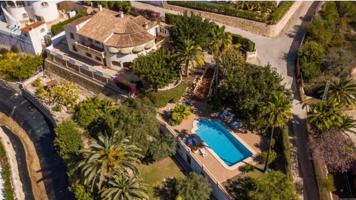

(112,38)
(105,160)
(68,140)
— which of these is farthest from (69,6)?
(105,160)

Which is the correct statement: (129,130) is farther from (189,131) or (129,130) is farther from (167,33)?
(167,33)

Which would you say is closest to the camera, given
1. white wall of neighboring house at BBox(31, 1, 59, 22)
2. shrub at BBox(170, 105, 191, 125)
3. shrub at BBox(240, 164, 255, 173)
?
shrub at BBox(240, 164, 255, 173)

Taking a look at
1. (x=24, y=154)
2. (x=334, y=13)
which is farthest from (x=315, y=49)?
(x=24, y=154)

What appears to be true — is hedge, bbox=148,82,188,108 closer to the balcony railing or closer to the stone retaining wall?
the balcony railing

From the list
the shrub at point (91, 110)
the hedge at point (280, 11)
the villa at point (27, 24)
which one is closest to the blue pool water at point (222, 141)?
the shrub at point (91, 110)

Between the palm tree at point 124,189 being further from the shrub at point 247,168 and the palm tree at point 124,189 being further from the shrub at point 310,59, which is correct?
the shrub at point 310,59

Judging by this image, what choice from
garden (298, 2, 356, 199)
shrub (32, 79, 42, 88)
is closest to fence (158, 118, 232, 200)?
garden (298, 2, 356, 199)

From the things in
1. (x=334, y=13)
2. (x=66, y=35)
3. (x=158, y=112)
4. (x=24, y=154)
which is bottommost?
(x=24, y=154)
